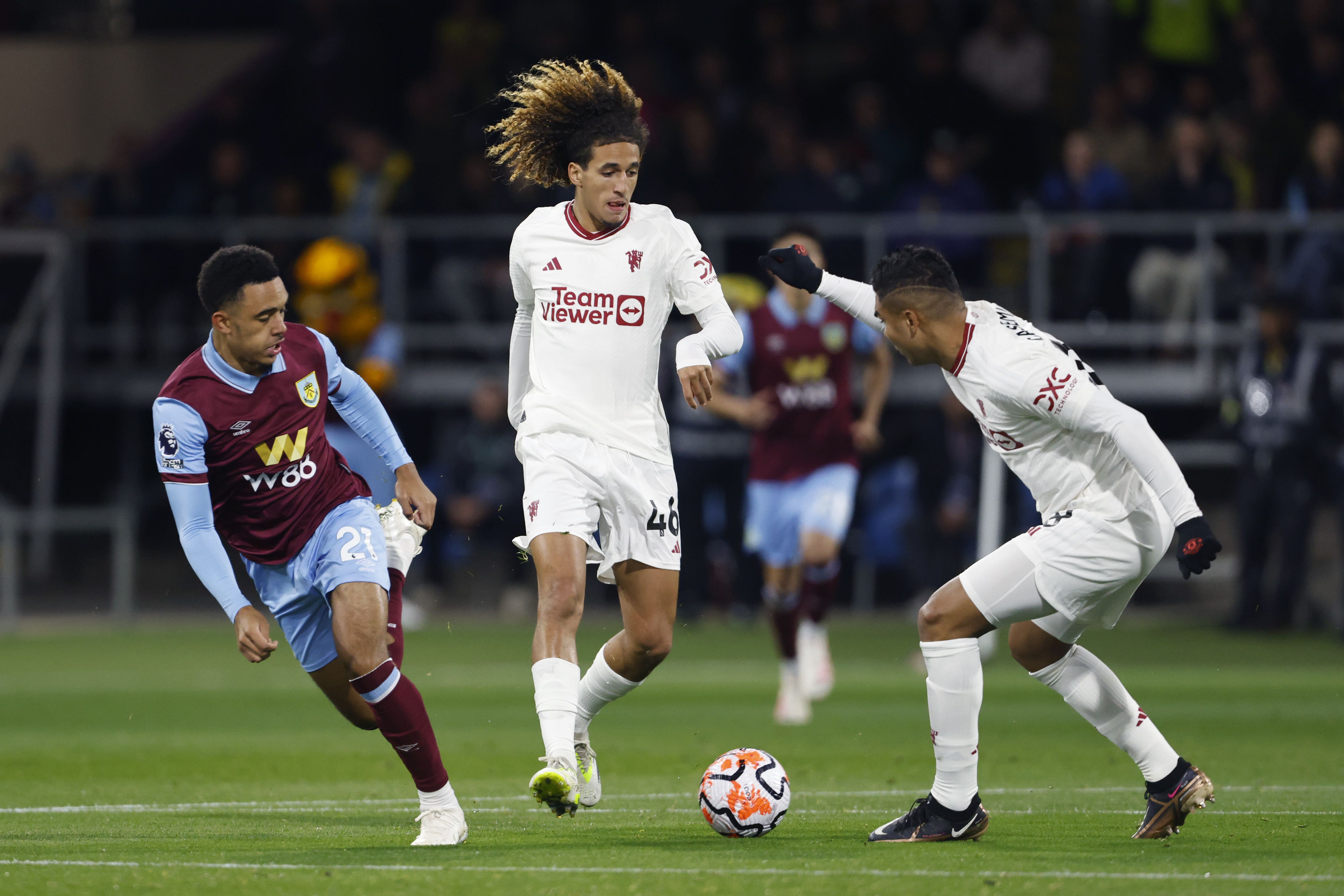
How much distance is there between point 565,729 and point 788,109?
12857 millimetres

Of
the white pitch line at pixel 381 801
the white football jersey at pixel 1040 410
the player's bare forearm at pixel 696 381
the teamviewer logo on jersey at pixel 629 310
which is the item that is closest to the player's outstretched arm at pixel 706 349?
the player's bare forearm at pixel 696 381

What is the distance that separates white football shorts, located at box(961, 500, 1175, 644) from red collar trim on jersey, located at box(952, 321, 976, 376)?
2.03 ft

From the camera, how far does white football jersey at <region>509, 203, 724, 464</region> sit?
728 cm

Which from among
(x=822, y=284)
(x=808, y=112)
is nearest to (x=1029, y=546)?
(x=822, y=284)

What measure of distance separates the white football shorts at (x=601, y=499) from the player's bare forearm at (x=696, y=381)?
45cm

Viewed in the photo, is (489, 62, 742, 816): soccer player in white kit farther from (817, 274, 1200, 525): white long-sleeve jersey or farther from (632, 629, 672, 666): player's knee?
(817, 274, 1200, 525): white long-sleeve jersey

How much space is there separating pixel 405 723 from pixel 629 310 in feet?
5.84

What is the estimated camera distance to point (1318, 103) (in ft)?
57.5

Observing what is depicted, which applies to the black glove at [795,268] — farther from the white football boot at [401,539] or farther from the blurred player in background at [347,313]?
the blurred player in background at [347,313]

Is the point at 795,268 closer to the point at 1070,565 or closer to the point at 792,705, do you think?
the point at 1070,565

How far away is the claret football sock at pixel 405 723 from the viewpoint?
659cm

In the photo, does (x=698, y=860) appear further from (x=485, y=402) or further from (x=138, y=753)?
(x=485, y=402)

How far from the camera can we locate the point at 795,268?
7145mm

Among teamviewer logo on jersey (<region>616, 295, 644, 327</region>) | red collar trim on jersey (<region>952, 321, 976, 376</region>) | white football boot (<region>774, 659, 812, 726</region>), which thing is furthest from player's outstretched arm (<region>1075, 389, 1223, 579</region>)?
white football boot (<region>774, 659, 812, 726</region>)
